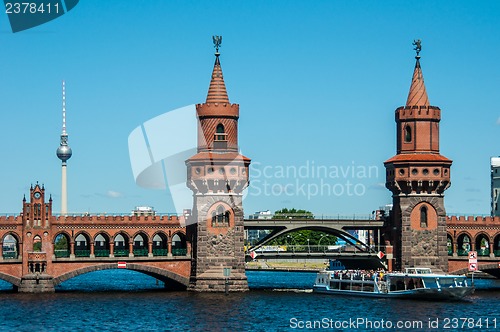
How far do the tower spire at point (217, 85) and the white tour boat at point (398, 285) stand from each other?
2377 cm

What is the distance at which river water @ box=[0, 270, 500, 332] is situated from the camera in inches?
3937

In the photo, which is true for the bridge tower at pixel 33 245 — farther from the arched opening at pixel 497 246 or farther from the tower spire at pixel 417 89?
the arched opening at pixel 497 246

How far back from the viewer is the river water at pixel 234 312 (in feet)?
328

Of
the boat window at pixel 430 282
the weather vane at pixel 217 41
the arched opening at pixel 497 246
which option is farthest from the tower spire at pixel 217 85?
the arched opening at pixel 497 246

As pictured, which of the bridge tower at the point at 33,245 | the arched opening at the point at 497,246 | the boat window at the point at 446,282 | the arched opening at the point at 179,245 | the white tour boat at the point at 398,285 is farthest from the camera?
the arched opening at the point at 497,246

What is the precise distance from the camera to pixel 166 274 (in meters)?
133

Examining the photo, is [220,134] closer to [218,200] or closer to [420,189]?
[218,200]

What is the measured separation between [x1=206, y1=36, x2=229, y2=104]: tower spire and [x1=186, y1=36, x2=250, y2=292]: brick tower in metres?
0.17

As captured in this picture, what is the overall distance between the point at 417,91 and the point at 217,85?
2305 centimetres

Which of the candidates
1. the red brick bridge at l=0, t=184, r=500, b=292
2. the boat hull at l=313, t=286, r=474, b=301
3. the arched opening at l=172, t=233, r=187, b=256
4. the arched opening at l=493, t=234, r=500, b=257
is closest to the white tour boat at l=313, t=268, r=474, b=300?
the boat hull at l=313, t=286, r=474, b=301

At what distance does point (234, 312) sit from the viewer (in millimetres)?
109688

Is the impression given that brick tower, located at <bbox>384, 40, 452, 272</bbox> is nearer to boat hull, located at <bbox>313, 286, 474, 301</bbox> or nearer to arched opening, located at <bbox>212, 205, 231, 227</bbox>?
boat hull, located at <bbox>313, 286, 474, 301</bbox>

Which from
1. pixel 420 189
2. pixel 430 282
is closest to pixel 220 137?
pixel 420 189

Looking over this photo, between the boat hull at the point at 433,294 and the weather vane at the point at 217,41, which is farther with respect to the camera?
the weather vane at the point at 217,41
